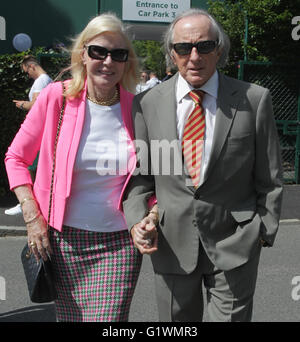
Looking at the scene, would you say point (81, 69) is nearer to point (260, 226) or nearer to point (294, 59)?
point (260, 226)

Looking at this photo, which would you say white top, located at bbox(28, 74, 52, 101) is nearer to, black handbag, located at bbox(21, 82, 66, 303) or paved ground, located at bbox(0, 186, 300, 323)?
paved ground, located at bbox(0, 186, 300, 323)

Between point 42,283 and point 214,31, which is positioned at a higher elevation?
point 214,31

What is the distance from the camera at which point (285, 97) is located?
32.0ft

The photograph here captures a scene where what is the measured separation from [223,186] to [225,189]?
2 centimetres

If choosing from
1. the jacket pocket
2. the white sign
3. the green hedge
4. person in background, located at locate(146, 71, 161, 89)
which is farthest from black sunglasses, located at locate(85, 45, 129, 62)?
the white sign

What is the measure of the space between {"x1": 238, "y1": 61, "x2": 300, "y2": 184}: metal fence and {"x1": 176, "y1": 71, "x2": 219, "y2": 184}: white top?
728 cm

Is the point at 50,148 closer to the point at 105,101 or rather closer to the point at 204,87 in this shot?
the point at 105,101

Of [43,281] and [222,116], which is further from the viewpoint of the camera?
[43,281]

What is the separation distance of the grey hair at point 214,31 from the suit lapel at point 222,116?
170mm

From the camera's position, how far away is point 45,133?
2547 mm

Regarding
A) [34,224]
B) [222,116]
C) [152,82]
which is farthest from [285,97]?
[34,224]

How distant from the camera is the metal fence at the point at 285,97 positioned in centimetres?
959

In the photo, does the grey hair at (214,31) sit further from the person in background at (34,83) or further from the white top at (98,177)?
the person in background at (34,83)

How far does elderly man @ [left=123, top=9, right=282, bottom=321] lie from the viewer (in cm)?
234
